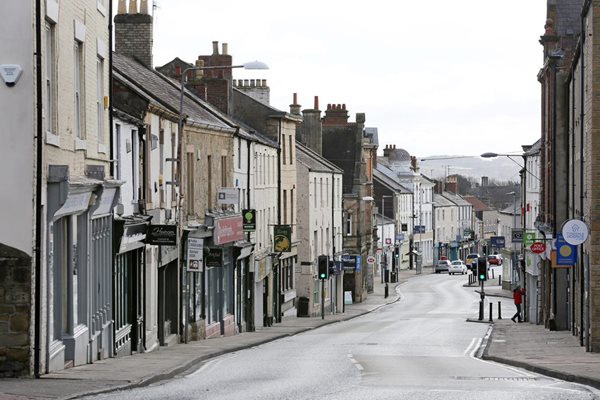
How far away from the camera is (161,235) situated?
30.3 metres

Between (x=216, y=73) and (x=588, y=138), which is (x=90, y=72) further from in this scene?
(x=216, y=73)

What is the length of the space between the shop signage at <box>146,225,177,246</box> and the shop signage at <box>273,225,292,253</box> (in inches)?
999

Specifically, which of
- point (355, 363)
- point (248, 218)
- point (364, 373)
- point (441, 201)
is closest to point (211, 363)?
point (355, 363)

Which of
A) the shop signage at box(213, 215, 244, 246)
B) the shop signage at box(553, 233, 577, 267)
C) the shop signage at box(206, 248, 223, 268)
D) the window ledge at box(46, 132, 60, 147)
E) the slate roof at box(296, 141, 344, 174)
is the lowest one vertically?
the shop signage at box(206, 248, 223, 268)

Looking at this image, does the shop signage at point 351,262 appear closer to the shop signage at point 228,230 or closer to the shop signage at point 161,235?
the shop signage at point 228,230

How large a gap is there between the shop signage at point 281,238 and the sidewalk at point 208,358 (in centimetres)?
728

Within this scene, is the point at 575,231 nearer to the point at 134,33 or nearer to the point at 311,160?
the point at 134,33

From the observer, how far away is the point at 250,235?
50844mm

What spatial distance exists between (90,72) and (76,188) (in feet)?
14.0

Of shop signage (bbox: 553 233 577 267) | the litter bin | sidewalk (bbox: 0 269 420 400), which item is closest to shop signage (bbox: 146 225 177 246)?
sidewalk (bbox: 0 269 420 400)

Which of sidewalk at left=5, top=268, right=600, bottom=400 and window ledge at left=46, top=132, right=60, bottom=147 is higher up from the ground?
window ledge at left=46, top=132, right=60, bottom=147

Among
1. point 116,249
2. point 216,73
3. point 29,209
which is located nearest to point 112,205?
point 116,249

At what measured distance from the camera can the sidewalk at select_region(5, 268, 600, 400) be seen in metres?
18.2

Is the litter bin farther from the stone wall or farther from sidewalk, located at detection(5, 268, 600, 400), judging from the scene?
the stone wall
